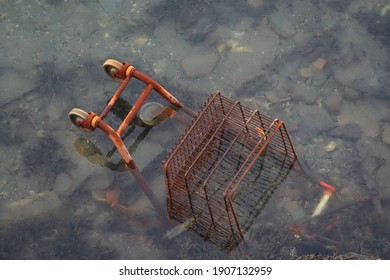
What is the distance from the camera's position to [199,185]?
6570 millimetres

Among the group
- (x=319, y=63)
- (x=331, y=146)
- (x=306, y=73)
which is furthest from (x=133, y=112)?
(x=319, y=63)

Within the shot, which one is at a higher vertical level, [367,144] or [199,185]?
[367,144]

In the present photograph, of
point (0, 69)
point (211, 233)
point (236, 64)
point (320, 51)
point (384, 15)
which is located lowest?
point (0, 69)

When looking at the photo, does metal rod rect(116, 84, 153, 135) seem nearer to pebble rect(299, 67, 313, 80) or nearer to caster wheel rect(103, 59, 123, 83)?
caster wheel rect(103, 59, 123, 83)

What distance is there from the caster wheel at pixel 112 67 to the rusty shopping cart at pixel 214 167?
0.7 inches

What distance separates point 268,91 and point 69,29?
4.35 metres

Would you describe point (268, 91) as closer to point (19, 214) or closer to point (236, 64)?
point (236, 64)

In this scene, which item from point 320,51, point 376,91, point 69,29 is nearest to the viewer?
point 376,91

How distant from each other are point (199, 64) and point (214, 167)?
2660 millimetres

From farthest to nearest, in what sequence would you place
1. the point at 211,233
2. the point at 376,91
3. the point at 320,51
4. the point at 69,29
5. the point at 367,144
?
1. the point at 69,29
2. the point at 320,51
3. the point at 376,91
4. the point at 367,144
5. the point at 211,233

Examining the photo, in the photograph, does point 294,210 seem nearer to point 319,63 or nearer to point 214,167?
point 214,167

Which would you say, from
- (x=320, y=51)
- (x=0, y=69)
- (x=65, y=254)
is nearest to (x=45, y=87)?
(x=0, y=69)

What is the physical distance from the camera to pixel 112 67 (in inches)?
287

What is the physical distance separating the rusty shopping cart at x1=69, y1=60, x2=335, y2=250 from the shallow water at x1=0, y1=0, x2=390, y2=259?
0.18m
